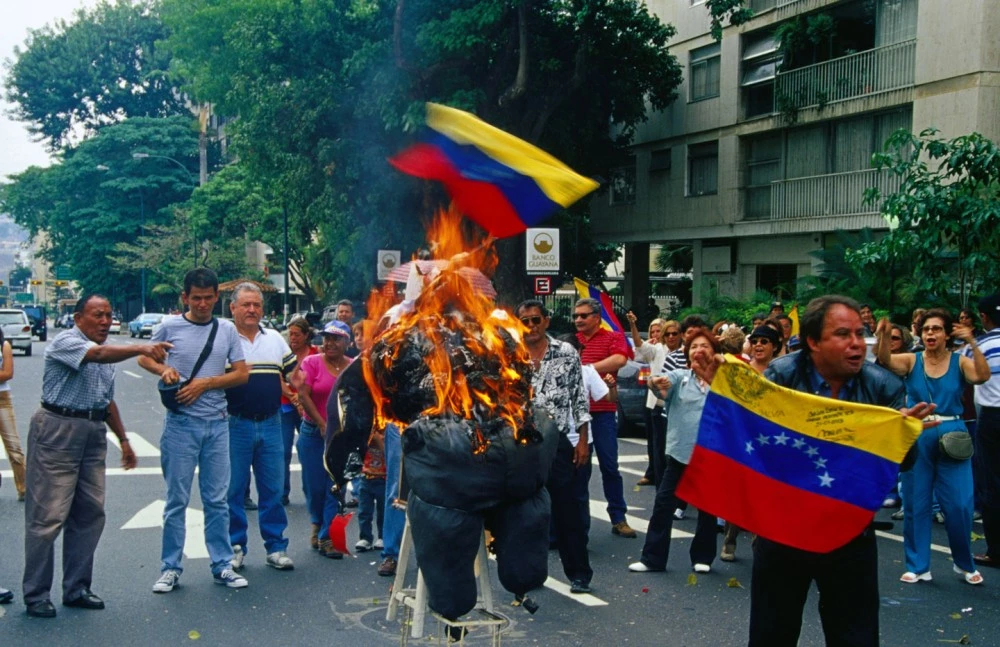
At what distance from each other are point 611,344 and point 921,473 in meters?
2.89

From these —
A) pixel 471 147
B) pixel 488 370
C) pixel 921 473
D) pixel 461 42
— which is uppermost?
pixel 461 42

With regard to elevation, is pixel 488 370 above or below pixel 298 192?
below

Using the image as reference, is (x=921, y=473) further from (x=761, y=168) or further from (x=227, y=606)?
(x=761, y=168)

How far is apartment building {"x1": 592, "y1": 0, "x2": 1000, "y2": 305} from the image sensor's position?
2134 cm

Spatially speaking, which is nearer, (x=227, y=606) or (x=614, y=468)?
(x=227, y=606)

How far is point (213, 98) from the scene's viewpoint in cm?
3453

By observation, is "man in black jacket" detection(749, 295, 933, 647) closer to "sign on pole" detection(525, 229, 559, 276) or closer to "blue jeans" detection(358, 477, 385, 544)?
"blue jeans" detection(358, 477, 385, 544)

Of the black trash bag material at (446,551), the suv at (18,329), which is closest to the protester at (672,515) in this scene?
the black trash bag material at (446,551)

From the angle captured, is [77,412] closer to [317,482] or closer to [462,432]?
[317,482]

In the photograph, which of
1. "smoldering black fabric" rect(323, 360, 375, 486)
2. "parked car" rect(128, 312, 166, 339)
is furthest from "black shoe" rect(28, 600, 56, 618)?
"parked car" rect(128, 312, 166, 339)

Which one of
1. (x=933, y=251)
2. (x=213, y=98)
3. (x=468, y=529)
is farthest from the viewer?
(x=213, y=98)

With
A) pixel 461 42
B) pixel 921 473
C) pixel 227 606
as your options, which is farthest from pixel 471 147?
pixel 461 42

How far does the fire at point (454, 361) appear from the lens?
4.73 m

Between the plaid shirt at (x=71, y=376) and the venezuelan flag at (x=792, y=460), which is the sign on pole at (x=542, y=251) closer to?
the plaid shirt at (x=71, y=376)
